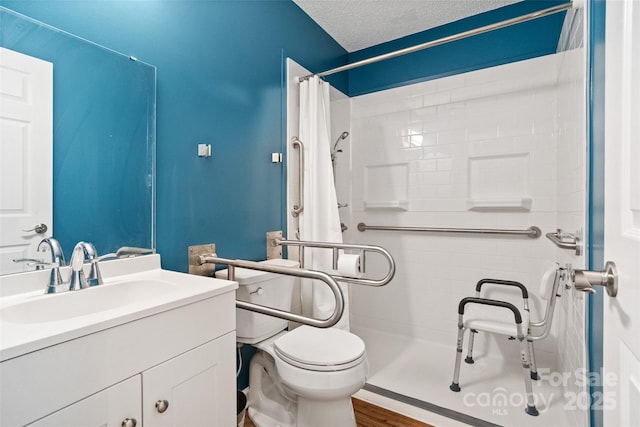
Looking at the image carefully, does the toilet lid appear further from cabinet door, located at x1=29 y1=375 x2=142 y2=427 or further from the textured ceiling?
the textured ceiling

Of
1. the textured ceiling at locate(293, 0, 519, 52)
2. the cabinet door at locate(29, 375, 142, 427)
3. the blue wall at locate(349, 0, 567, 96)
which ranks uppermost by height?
the textured ceiling at locate(293, 0, 519, 52)

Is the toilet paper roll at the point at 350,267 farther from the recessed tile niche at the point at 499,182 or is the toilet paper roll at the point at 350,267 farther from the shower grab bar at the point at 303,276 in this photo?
the recessed tile niche at the point at 499,182

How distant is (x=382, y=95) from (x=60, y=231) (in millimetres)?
2395

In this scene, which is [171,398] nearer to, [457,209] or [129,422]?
[129,422]

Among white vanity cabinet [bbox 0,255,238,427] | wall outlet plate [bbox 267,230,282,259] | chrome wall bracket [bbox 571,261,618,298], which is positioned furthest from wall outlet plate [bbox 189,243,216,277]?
chrome wall bracket [bbox 571,261,618,298]

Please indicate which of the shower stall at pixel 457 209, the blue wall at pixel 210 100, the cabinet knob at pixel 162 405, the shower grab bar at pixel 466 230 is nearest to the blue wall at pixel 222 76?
the blue wall at pixel 210 100

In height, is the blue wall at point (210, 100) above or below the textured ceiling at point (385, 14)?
below

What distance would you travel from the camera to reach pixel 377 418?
1604 mm

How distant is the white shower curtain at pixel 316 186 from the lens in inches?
80.0

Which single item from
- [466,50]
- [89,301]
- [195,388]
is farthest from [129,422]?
[466,50]

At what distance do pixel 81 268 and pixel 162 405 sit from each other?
507 mm

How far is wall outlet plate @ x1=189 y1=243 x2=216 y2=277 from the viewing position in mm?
1466

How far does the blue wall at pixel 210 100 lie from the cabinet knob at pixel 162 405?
2.08 ft

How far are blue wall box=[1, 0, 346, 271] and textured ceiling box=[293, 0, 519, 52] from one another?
283 millimetres
